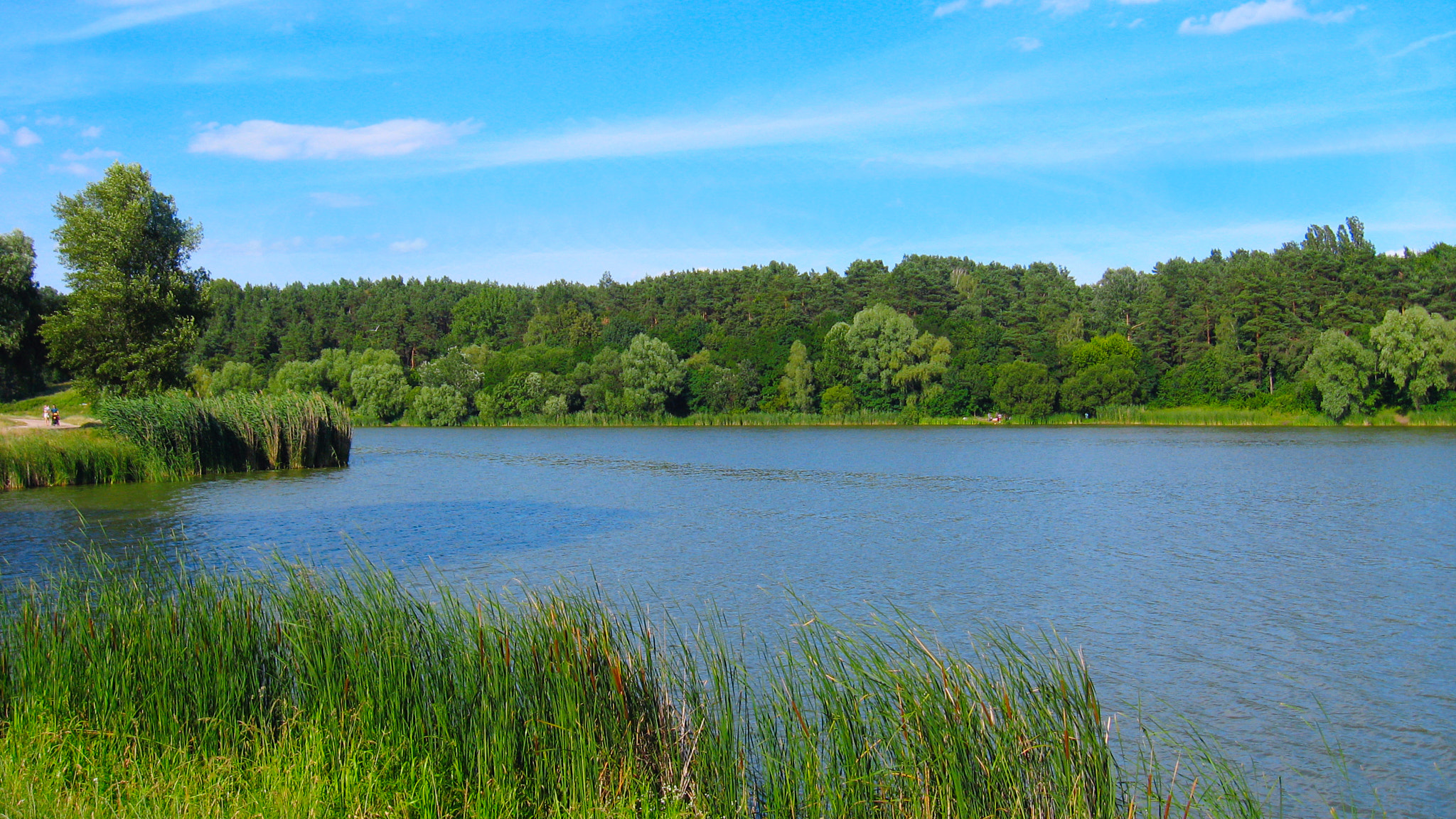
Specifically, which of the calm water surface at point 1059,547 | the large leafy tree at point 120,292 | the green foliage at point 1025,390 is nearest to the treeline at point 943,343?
the green foliage at point 1025,390

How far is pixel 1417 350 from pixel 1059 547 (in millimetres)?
51182

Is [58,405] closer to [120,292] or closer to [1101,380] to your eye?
[120,292]

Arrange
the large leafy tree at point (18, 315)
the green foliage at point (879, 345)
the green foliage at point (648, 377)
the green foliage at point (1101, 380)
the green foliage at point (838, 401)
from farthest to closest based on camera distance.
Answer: the green foliage at point (648, 377), the green foliage at point (838, 401), the green foliage at point (879, 345), the green foliage at point (1101, 380), the large leafy tree at point (18, 315)

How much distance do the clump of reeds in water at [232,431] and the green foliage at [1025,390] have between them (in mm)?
49980

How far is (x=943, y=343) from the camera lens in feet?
243

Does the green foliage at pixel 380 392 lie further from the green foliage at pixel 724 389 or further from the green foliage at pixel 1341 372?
the green foliage at pixel 1341 372

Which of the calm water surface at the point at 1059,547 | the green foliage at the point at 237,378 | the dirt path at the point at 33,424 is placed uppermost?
the green foliage at the point at 237,378

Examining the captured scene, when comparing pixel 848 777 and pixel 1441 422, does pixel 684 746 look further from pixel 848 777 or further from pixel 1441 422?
pixel 1441 422

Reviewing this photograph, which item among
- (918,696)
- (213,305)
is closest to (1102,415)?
(213,305)

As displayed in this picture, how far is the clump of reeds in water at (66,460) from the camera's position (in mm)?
24047

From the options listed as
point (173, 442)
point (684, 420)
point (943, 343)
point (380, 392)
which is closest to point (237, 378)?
point (380, 392)

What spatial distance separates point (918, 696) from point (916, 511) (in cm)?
1703

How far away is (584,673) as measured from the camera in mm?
5762

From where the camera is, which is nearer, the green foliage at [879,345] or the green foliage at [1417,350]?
the green foliage at [1417,350]
